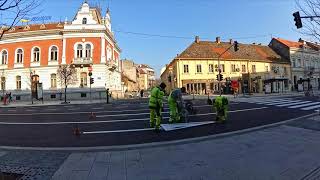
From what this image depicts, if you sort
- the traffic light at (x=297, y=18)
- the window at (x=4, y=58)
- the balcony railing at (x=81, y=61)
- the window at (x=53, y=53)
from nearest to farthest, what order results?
the traffic light at (x=297, y=18) → the balcony railing at (x=81, y=61) → the window at (x=53, y=53) → the window at (x=4, y=58)

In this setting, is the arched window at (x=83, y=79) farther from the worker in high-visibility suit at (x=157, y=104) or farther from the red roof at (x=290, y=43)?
the red roof at (x=290, y=43)

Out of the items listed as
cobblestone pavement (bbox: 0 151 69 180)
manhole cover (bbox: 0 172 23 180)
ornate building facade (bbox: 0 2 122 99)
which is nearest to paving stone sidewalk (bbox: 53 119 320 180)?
cobblestone pavement (bbox: 0 151 69 180)

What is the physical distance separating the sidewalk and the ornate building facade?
118 ft

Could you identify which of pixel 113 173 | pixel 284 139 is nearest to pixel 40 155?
pixel 113 173

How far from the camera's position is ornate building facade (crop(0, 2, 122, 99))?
141 ft

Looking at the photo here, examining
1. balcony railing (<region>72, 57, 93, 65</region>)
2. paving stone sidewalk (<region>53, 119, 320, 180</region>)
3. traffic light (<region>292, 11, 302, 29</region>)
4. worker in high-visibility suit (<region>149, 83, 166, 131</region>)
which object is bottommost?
paving stone sidewalk (<region>53, 119, 320, 180</region>)

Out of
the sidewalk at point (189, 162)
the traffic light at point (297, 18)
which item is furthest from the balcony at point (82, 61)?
the sidewalk at point (189, 162)

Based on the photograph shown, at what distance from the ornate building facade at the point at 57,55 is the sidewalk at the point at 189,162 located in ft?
118

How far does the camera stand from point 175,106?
12539 mm

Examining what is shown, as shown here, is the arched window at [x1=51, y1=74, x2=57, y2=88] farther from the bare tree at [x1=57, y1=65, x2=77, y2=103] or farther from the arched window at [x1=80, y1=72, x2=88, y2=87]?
the arched window at [x1=80, y1=72, x2=88, y2=87]

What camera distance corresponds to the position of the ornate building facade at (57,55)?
4303 cm

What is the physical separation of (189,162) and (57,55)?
41.4 metres

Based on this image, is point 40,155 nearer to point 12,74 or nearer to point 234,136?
point 234,136

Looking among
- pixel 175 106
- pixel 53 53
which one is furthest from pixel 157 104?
pixel 53 53
